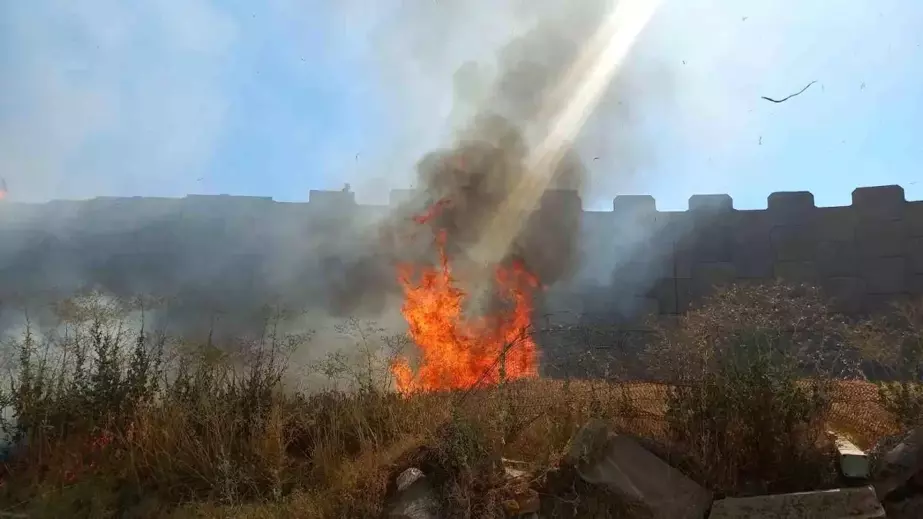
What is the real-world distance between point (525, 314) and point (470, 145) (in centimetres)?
299

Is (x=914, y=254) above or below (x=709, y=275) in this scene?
above

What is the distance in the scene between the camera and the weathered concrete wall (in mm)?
11625

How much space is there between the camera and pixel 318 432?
532 cm

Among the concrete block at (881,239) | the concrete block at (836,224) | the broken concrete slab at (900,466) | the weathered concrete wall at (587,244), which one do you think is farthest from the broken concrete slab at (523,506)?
the concrete block at (881,239)

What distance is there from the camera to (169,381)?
621 cm

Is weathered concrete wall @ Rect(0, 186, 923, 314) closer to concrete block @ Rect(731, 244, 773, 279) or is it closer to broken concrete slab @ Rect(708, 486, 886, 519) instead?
concrete block @ Rect(731, 244, 773, 279)

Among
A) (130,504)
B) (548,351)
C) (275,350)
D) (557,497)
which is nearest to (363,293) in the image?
(548,351)

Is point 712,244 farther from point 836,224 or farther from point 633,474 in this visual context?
point 633,474

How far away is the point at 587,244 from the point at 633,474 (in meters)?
7.94

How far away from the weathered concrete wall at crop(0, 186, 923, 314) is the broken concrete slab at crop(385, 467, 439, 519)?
24.9 ft

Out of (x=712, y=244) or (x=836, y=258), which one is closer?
(x=836, y=258)

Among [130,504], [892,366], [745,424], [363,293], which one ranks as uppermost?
[363,293]

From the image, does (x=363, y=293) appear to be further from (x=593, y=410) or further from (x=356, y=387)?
(x=593, y=410)

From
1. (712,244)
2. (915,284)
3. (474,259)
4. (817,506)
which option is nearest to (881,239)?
(915,284)
